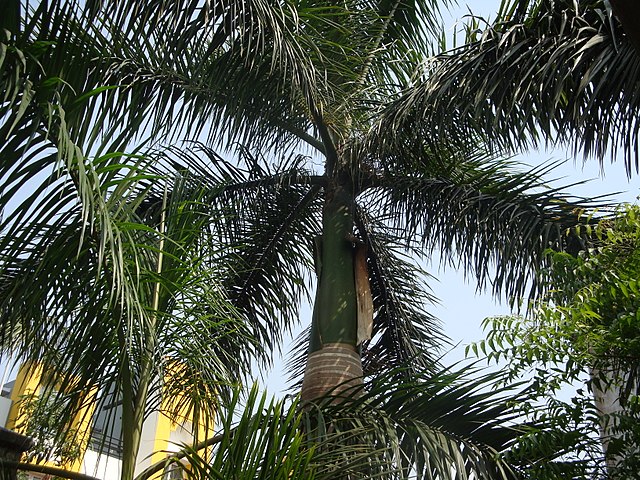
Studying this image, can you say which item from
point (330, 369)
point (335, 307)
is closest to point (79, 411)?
point (330, 369)

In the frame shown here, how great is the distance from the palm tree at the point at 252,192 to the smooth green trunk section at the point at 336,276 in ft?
0.05

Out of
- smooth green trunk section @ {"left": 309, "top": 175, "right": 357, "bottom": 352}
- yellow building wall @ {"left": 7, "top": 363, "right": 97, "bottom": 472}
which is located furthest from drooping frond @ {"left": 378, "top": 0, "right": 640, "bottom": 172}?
yellow building wall @ {"left": 7, "top": 363, "right": 97, "bottom": 472}

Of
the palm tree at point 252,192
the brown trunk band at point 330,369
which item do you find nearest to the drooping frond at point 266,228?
the palm tree at point 252,192

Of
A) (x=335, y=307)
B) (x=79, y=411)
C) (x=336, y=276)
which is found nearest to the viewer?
(x=79, y=411)

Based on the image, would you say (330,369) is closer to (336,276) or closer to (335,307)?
(335,307)

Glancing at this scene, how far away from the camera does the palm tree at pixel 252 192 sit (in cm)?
325

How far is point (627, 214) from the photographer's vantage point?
158 inches

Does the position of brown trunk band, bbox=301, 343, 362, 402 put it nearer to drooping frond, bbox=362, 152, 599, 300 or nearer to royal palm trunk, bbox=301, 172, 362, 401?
royal palm trunk, bbox=301, 172, 362, 401

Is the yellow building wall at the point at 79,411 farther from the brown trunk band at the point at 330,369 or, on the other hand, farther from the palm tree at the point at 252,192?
the brown trunk band at the point at 330,369

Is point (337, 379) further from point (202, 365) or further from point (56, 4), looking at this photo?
point (56, 4)

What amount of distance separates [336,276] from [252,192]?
4.82 feet

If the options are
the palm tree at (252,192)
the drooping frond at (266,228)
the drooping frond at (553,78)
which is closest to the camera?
the palm tree at (252,192)

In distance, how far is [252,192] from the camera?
7.27 m

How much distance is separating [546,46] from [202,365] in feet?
8.68
